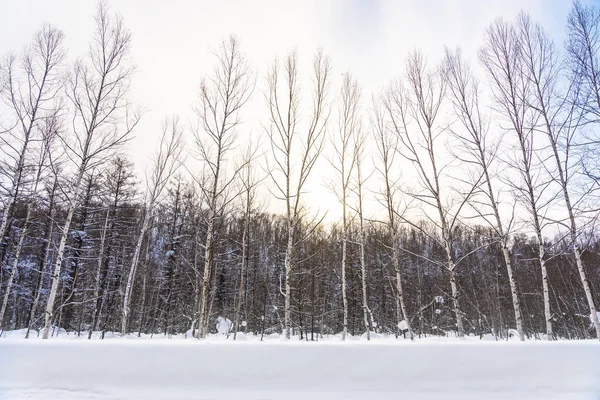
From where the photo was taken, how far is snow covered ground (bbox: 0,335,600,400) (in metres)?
3.61

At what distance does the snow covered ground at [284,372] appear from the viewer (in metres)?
3.61

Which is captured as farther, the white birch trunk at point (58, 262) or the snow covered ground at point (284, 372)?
the white birch trunk at point (58, 262)

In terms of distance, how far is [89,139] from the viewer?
9.26m

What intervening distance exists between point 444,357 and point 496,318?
29.7 metres

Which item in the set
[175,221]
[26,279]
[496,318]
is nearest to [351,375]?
[175,221]

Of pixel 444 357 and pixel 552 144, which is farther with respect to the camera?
pixel 552 144

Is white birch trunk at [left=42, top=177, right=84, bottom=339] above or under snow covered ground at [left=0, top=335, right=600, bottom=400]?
above

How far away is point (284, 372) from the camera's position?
374 cm

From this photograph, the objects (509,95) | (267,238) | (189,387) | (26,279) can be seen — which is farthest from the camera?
(267,238)

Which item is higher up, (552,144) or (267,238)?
(267,238)

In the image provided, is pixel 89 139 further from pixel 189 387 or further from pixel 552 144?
pixel 552 144

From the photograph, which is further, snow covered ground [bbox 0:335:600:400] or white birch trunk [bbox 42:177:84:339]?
white birch trunk [bbox 42:177:84:339]

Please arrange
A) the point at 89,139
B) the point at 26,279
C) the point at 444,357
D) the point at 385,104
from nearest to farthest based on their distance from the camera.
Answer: the point at 444,357
the point at 89,139
the point at 385,104
the point at 26,279

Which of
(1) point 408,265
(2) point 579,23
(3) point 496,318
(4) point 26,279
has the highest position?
(2) point 579,23
